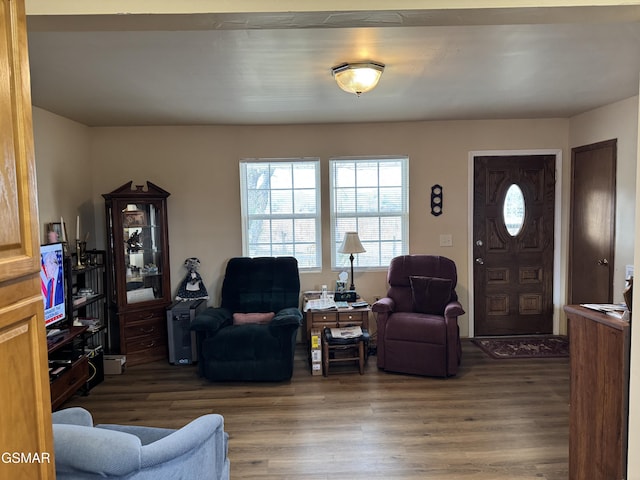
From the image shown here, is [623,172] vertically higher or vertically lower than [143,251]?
higher

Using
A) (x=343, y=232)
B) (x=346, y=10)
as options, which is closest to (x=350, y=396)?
(x=343, y=232)

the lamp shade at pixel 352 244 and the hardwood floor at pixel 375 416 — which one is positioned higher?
the lamp shade at pixel 352 244

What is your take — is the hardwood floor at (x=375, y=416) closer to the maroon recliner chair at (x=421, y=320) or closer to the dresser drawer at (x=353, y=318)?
the maroon recliner chair at (x=421, y=320)

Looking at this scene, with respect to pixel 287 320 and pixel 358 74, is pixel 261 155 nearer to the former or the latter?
pixel 287 320

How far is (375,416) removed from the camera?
3.00 metres

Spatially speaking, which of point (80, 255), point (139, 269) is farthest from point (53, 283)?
point (139, 269)

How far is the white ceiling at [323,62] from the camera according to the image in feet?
4.90

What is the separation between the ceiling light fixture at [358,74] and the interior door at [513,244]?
95.3 inches

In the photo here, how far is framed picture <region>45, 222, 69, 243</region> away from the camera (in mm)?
3511

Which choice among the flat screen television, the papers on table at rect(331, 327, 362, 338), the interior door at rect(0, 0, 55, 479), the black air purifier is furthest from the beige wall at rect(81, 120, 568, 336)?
the interior door at rect(0, 0, 55, 479)

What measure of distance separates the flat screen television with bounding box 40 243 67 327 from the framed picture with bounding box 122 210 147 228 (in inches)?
31.8

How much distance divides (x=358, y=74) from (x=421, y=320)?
88.3 inches

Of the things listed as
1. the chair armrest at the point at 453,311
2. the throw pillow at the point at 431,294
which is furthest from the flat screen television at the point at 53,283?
the chair armrest at the point at 453,311

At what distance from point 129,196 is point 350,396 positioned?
279 cm
